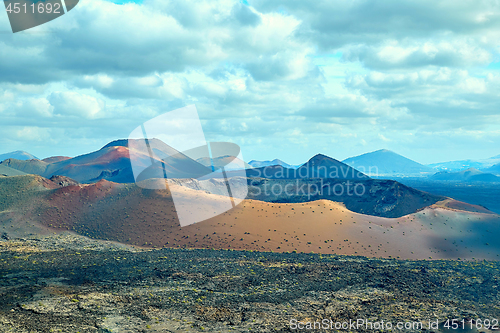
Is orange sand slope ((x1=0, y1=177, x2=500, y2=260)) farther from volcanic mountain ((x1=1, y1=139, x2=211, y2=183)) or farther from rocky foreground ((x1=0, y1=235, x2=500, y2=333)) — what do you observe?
volcanic mountain ((x1=1, y1=139, x2=211, y2=183))

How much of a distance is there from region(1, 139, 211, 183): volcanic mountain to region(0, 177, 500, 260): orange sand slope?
56.1 meters

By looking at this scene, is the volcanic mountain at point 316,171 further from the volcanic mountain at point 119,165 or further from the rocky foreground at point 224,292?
the rocky foreground at point 224,292

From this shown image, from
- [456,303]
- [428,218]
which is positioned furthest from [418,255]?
[456,303]

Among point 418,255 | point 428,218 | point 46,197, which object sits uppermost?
point 46,197

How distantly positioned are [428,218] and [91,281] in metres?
43.8

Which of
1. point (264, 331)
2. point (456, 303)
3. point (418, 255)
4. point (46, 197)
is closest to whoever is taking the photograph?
point (264, 331)

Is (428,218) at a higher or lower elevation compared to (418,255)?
higher

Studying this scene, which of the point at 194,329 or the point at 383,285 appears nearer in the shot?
the point at 194,329

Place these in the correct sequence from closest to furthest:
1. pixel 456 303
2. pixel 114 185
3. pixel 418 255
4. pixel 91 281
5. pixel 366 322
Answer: pixel 366 322 < pixel 456 303 < pixel 91 281 < pixel 418 255 < pixel 114 185

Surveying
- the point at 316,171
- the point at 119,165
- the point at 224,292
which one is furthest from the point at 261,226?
the point at 316,171

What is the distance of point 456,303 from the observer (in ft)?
74.4

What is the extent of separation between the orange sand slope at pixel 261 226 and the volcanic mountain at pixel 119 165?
184 ft

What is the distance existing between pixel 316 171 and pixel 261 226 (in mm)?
122977

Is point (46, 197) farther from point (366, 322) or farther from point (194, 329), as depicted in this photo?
point (366, 322)
